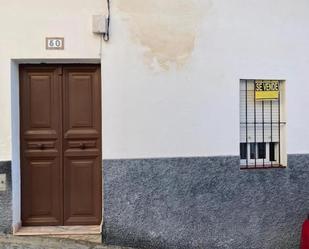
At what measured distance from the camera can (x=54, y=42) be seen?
527 cm

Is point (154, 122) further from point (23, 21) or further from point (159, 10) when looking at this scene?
point (23, 21)

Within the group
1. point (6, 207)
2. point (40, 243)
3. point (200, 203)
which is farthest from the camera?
point (200, 203)

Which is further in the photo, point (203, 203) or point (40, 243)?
point (203, 203)

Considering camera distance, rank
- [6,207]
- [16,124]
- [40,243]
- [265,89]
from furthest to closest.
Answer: [265,89] < [16,124] < [6,207] < [40,243]

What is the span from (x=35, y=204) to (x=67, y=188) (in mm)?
474

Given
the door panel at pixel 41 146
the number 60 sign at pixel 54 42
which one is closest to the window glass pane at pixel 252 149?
the door panel at pixel 41 146

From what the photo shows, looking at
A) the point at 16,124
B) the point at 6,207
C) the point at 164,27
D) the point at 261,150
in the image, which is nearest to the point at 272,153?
the point at 261,150

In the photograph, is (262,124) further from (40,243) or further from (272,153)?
(40,243)

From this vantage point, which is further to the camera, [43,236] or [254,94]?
[254,94]

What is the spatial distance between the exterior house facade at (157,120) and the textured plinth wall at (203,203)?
0.05 ft

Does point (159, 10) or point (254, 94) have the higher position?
point (159, 10)

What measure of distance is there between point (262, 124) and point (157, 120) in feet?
4.94

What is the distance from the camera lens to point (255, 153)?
229 inches

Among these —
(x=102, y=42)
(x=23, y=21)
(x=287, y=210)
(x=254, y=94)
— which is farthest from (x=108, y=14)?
(x=287, y=210)
